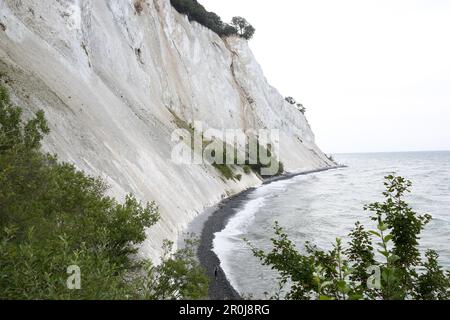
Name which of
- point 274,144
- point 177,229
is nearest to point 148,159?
point 177,229

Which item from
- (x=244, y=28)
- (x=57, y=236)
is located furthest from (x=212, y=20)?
(x=57, y=236)

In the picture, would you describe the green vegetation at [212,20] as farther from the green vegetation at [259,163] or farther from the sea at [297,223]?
the sea at [297,223]

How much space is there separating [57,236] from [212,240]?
16.6 meters

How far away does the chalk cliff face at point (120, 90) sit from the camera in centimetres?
1883

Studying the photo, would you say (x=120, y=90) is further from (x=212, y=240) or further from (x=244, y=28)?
(x=244, y=28)

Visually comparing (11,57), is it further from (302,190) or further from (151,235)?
(302,190)

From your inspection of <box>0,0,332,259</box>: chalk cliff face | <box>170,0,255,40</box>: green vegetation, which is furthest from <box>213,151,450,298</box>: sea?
<box>170,0,255,40</box>: green vegetation

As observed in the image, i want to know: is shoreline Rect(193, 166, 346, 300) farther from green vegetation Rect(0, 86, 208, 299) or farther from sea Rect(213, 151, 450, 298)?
green vegetation Rect(0, 86, 208, 299)

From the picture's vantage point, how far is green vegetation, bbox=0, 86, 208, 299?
5277 mm

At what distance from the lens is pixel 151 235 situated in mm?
17453

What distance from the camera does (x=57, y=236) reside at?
7016mm

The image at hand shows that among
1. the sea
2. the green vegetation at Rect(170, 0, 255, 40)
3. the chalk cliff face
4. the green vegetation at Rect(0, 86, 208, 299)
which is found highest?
the green vegetation at Rect(170, 0, 255, 40)

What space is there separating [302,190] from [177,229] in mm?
34841

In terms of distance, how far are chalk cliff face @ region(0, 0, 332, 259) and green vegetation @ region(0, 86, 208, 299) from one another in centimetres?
544
